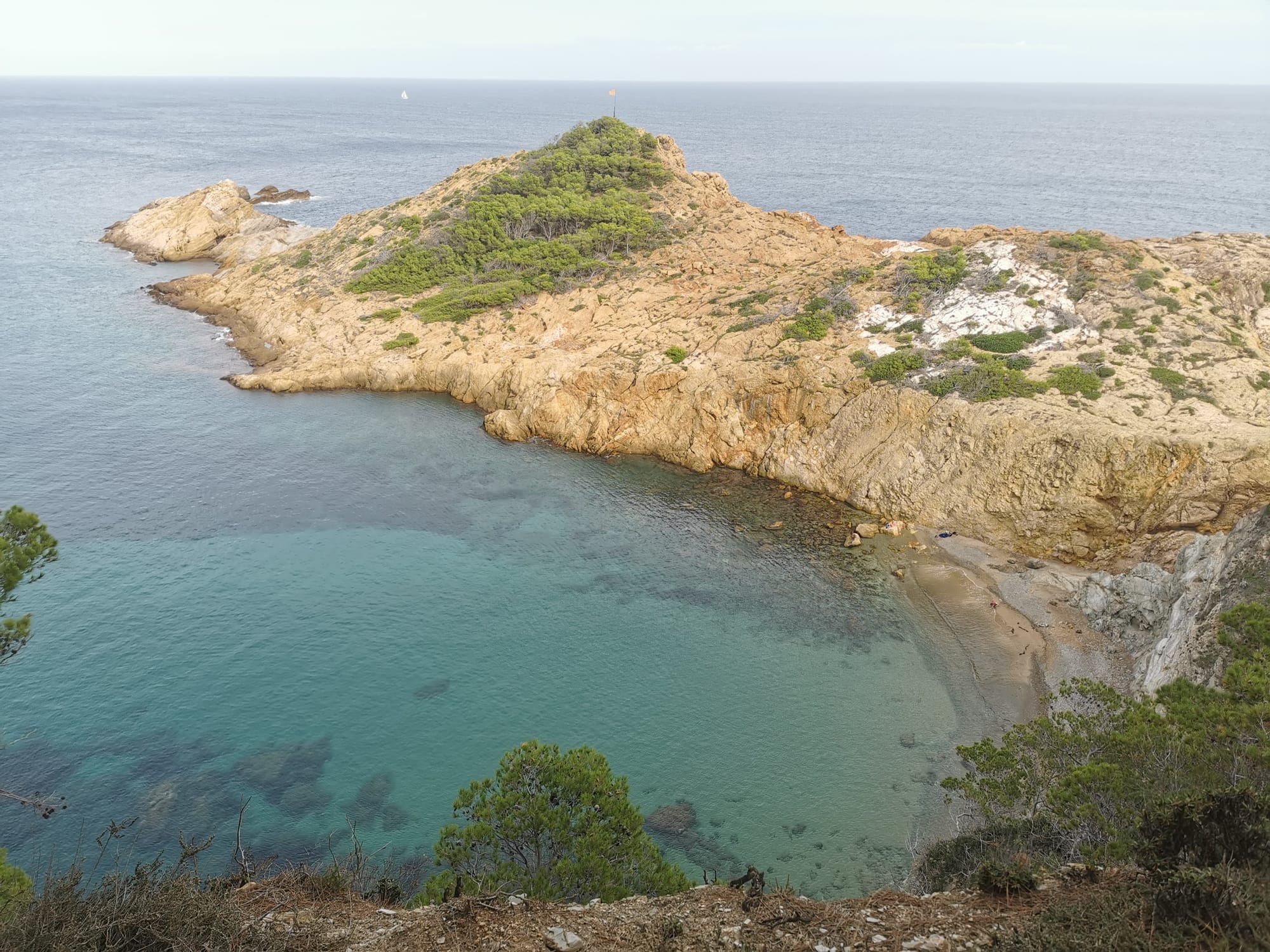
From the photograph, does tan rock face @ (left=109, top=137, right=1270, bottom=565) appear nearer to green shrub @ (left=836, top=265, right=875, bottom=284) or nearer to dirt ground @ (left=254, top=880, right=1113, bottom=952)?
green shrub @ (left=836, top=265, right=875, bottom=284)

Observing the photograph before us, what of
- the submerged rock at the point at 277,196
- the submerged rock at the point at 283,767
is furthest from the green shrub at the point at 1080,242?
the submerged rock at the point at 277,196

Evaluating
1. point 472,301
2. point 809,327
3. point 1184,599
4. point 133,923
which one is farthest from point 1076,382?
point 133,923

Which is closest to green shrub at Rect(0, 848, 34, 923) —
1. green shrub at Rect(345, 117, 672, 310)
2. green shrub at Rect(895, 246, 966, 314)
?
green shrub at Rect(895, 246, 966, 314)

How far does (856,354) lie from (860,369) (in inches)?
70.7

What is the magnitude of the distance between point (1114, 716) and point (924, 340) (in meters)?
36.9

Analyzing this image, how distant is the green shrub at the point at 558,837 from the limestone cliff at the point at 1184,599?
1849 cm

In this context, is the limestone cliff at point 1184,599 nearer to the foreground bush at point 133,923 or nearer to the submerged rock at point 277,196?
the foreground bush at point 133,923

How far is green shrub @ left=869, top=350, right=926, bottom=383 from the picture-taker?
52.8m

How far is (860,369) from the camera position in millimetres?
54281

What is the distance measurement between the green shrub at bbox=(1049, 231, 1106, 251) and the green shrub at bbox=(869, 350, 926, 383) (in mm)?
17059

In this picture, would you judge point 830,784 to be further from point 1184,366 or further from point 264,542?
point 1184,366

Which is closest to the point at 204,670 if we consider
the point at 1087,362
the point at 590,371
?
the point at 590,371

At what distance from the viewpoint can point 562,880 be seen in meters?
19.9

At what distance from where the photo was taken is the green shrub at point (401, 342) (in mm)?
69562
